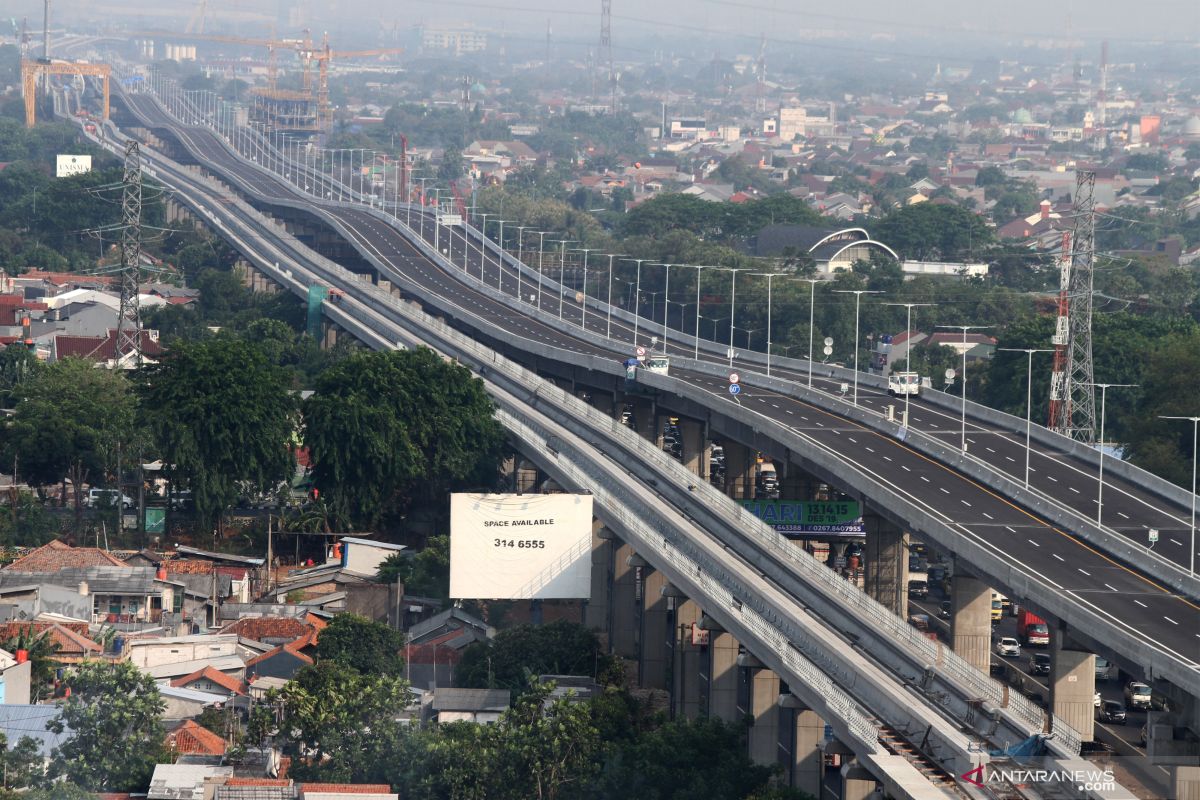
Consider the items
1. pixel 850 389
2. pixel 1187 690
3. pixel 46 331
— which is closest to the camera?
pixel 1187 690

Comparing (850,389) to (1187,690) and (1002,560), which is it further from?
(1187,690)

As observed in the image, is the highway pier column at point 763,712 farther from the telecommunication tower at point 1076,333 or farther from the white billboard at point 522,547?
the telecommunication tower at point 1076,333

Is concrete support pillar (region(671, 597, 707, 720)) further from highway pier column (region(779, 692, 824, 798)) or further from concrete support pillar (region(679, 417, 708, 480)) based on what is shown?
concrete support pillar (region(679, 417, 708, 480))

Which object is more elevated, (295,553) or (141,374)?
(141,374)

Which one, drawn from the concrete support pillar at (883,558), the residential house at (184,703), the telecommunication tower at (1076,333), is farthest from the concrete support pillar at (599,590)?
the telecommunication tower at (1076,333)

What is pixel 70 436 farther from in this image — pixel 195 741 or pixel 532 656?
pixel 195 741

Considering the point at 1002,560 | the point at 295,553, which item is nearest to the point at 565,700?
the point at 1002,560

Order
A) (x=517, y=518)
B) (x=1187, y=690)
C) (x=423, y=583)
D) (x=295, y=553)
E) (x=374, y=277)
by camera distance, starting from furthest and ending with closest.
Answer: (x=374, y=277) < (x=295, y=553) < (x=423, y=583) < (x=517, y=518) < (x=1187, y=690)
